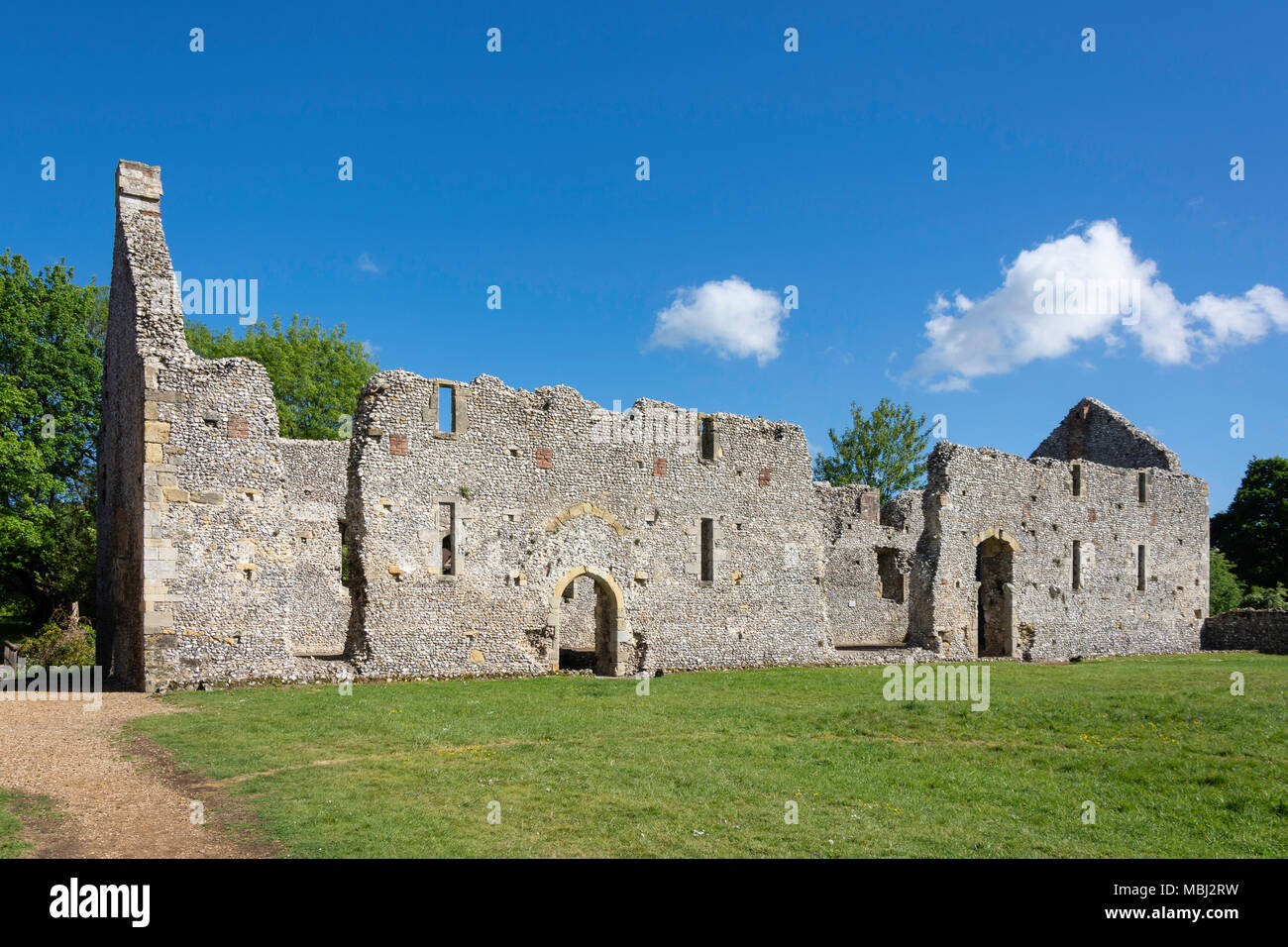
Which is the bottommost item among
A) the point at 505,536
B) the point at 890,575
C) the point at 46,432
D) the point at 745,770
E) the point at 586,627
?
the point at 586,627

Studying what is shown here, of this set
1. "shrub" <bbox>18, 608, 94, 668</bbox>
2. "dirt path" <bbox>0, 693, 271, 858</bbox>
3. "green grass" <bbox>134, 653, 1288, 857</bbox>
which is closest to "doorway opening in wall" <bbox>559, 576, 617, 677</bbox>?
"green grass" <bbox>134, 653, 1288, 857</bbox>

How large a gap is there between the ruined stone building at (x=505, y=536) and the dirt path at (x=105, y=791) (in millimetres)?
3891

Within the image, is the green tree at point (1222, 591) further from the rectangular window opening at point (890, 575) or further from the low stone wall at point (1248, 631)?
the rectangular window opening at point (890, 575)

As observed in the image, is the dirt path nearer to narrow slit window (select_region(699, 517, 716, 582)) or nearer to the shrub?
the shrub

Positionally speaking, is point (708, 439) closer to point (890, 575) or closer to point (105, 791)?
point (890, 575)

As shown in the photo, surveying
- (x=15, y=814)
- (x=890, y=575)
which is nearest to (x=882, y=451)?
(x=890, y=575)

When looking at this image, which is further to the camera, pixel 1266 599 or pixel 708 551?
pixel 1266 599

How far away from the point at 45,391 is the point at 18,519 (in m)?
4.78

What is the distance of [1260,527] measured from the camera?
4697 centimetres

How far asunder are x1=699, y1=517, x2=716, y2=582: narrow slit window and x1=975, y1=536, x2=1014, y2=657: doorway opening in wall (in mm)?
9063

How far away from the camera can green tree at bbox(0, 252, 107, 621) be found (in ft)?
92.7

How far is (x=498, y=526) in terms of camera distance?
2038cm

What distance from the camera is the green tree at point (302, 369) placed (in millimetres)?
39812

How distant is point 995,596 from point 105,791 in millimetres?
24242
